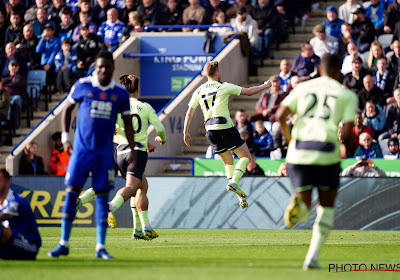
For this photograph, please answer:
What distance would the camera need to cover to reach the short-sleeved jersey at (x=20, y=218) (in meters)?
10.1

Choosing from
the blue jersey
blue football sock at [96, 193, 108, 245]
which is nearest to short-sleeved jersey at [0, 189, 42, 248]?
blue football sock at [96, 193, 108, 245]

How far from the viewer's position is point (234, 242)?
14.0m

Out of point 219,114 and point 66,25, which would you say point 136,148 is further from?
point 66,25

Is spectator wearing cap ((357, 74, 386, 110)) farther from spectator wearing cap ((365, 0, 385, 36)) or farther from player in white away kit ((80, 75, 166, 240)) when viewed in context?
player in white away kit ((80, 75, 166, 240))

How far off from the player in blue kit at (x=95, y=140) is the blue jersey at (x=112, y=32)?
628 inches

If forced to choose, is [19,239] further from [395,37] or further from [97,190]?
[395,37]

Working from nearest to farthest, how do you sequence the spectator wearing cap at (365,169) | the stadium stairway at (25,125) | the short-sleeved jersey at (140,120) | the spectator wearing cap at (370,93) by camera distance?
the short-sleeved jersey at (140,120)
the spectator wearing cap at (365,169)
the spectator wearing cap at (370,93)
the stadium stairway at (25,125)

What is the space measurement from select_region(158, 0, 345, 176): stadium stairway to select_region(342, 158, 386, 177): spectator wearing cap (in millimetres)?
4915

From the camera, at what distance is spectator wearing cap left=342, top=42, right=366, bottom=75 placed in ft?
71.9

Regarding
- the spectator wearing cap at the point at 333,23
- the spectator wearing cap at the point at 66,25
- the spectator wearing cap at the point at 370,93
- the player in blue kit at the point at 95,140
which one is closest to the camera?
the player in blue kit at the point at 95,140

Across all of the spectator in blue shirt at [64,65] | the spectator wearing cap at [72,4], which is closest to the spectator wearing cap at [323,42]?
the spectator in blue shirt at [64,65]

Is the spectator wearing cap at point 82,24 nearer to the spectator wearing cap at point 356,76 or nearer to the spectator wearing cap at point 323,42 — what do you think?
the spectator wearing cap at point 323,42

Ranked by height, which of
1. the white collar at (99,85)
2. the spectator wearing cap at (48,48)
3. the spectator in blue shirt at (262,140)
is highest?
the white collar at (99,85)

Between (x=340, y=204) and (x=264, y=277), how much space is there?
399 inches
